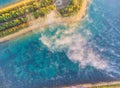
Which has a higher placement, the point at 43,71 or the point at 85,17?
the point at 85,17

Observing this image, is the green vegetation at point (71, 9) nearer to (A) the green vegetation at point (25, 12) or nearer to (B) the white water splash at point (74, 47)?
(A) the green vegetation at point (25, 12)

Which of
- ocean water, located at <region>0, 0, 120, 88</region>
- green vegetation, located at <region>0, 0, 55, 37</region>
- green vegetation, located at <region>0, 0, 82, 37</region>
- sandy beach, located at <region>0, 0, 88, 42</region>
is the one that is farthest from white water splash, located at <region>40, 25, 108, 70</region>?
green vegetation, located at <region>0, 0, 55, 37</region>

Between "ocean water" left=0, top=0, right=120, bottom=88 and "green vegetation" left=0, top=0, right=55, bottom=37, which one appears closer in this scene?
"ocean water" left=0, top=0, right=120, bottom=88

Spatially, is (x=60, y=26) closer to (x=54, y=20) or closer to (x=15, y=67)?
(x=54, y=20)

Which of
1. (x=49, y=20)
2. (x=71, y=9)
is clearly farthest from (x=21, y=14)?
(x=71, y=9)

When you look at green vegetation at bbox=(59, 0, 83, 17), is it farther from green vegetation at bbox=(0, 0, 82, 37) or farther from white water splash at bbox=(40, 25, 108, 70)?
white water splash at bbox=(40, 25, 108, 70)

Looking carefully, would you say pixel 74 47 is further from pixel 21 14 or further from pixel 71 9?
pixel 21 14

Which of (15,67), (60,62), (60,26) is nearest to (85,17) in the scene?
(60,26)
